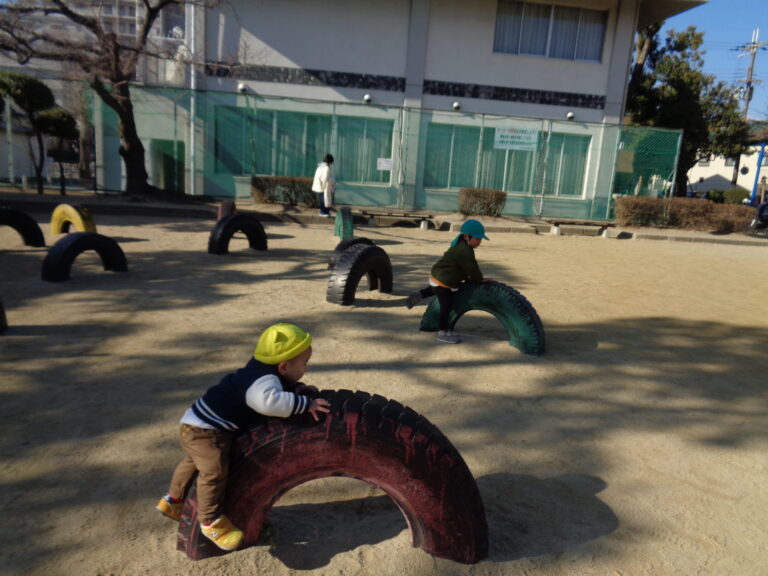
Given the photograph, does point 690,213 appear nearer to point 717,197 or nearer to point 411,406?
point 717,197

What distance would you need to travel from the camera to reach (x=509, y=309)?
555 centimetres

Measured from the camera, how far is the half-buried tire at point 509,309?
5.45 m

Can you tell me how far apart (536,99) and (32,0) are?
51.2 ft

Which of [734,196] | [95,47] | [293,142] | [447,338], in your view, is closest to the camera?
[447,338]

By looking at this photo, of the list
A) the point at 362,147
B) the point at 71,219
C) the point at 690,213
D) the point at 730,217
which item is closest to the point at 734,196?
the point at 730,217

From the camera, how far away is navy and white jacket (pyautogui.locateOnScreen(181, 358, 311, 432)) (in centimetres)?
238

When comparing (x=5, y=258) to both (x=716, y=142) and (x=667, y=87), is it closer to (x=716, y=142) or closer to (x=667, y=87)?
(x=667, y=87)

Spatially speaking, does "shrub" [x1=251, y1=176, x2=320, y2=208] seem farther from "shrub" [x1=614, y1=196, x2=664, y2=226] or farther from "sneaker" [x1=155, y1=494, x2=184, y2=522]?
"sneaker" [x1=155, y1=494, x2=184, y2=522]

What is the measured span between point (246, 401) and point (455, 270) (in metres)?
3.51

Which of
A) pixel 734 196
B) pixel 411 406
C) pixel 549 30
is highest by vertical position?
pixel 549 30

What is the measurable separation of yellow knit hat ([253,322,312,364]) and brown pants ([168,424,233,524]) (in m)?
0.38

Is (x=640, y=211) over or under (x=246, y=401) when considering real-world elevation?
over

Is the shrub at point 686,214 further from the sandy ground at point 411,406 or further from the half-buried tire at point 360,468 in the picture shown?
the half-buried tire at point 360,468

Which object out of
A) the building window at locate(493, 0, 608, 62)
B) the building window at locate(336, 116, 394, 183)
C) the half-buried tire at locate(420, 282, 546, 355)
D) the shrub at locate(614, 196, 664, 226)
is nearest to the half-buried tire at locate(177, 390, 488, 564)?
the half-buried tire at locate(420, 282, 546, 355)
